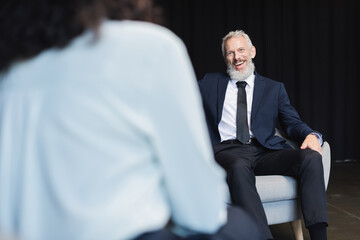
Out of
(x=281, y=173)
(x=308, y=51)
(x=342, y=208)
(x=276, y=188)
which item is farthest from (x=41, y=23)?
(x=308, y=51)

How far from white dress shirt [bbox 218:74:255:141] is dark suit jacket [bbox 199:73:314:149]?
1.4 inches

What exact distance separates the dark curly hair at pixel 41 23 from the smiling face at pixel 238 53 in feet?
8.08

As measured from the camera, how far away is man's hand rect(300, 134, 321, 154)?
2775 millimetres

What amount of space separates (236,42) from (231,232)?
2.48 meters

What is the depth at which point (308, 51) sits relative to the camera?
6723 mm

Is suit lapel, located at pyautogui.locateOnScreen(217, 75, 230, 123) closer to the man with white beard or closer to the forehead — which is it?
the man with white beard

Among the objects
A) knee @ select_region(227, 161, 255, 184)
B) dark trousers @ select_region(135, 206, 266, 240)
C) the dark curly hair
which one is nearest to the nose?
knee @ select_region(227, 161, 255, 184)

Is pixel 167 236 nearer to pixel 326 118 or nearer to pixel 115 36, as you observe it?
pixel 115 36

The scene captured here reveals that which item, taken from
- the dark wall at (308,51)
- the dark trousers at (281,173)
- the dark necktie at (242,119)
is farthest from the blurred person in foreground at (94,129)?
the dark wall at (308,51)

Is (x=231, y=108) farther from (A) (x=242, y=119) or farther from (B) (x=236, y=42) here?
(B) (x=236, y=42)

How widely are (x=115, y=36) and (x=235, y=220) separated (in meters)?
0.45

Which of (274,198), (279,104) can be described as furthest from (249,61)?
(274,198)

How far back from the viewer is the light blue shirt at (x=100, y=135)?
2.70 ft

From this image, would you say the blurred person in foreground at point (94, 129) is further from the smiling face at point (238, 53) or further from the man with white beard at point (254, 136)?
the smiling face at point (238, 53)
